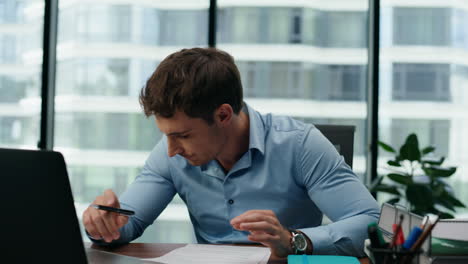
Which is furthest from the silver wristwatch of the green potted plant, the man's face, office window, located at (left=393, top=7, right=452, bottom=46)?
office window, located at (left=393, top=7, right=452, bottom=46)

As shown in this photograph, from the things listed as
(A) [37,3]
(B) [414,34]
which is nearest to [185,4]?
(A) [37,3]

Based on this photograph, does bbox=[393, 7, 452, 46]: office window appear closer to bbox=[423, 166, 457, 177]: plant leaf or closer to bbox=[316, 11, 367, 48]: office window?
bbox=[316, 11, 367, 48]: office window

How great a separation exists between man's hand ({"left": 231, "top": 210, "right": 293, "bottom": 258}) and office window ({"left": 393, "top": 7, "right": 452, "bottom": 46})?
2811 mm

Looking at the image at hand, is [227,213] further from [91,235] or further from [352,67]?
[352,67]

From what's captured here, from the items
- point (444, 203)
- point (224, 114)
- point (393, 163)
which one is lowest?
point (444, 203)

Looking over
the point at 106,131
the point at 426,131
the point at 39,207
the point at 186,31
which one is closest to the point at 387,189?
the point at 426,131

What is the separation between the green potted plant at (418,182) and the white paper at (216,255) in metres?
2.05

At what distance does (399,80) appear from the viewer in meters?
3.54

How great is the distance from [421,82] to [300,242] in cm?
275

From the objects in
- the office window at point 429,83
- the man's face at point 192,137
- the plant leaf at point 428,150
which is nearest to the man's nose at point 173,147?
the man's face at point 192,137

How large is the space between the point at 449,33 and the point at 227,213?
2.76 m

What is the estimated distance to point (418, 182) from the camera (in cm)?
314

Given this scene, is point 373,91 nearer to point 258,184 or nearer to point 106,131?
point 106,131

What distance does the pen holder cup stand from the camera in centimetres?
72
